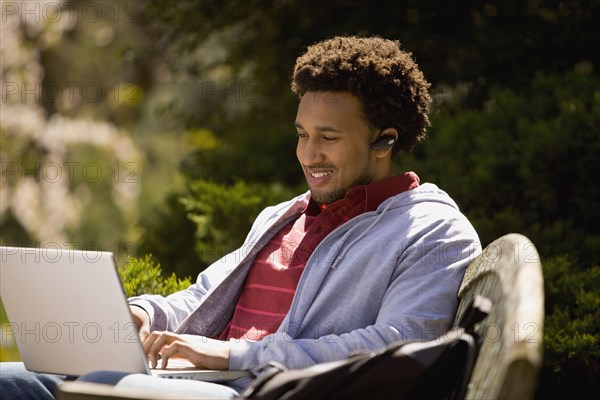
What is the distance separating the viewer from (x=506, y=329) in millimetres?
1801

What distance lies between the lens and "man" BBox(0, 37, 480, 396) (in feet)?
7.82

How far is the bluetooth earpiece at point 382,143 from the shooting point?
2758 millimetres

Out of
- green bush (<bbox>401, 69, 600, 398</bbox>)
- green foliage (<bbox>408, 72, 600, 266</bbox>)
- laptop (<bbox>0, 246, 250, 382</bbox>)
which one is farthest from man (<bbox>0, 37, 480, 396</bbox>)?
green foliage (<bbox>408, 72, 600, 266</bbox>)

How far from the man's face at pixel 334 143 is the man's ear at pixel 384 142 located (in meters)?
0.02

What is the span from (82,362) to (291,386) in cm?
76

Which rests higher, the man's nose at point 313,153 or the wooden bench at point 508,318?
the man's nose at point 313,153

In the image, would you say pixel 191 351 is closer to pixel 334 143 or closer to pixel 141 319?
pixel 141 319

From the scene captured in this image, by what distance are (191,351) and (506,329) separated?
93 centimetres

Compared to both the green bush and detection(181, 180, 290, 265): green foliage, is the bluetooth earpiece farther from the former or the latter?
detection(181, 180, 290, 265): green foliage

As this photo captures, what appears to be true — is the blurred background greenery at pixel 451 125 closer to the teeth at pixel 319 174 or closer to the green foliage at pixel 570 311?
the green foliage at pixel 570 311

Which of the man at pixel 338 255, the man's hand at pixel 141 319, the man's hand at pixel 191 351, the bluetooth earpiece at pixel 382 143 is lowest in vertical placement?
the man's hand at pixel 141 319

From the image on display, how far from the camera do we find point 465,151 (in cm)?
482

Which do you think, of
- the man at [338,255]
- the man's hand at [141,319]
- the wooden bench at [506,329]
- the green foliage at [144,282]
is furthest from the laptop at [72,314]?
the green foliage at [144,282]

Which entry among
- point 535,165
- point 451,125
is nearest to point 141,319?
point 535,165
